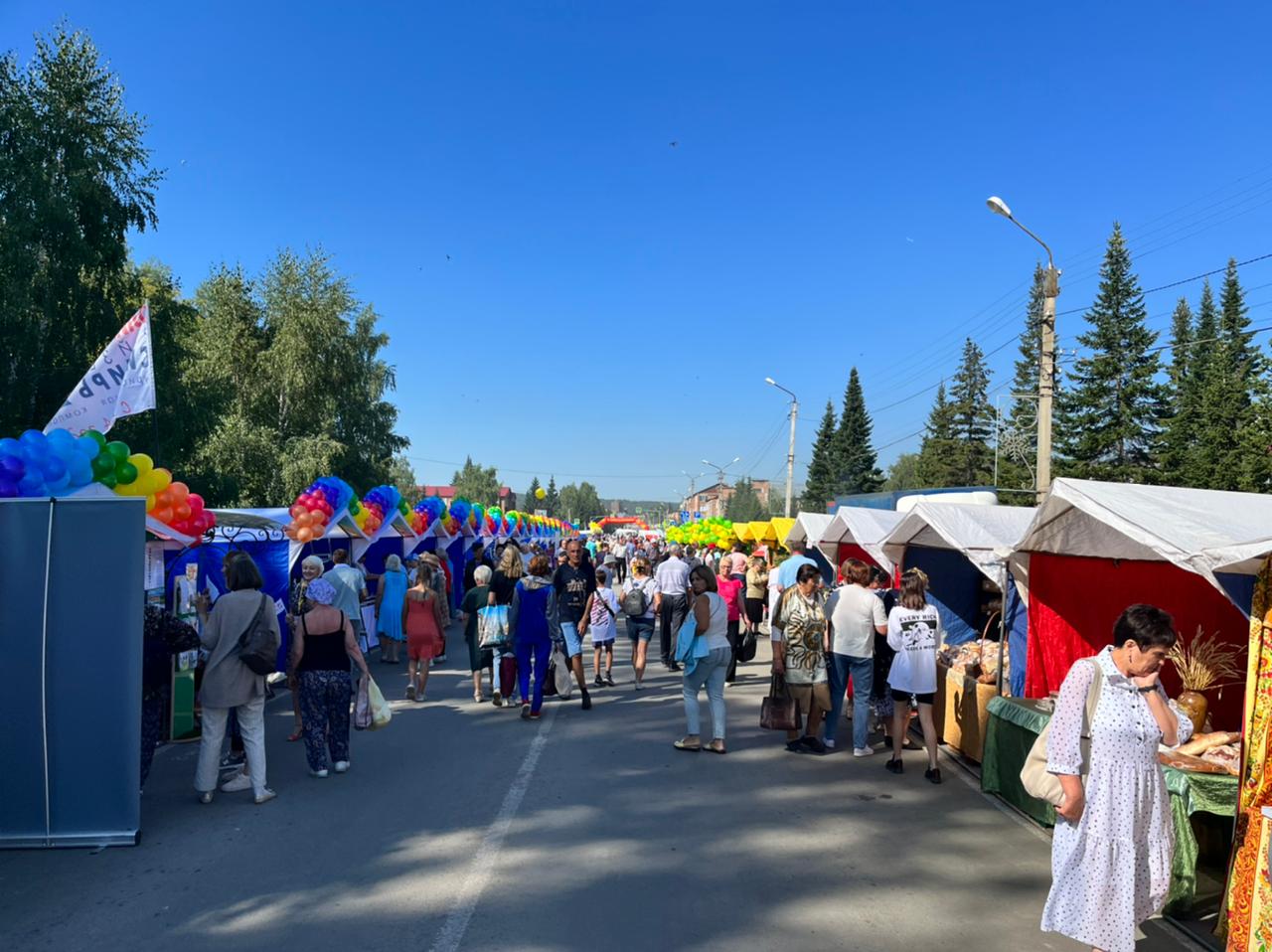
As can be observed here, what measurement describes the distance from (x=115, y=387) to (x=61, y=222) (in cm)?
1343

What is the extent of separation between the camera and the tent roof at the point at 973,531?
9227 millimetres

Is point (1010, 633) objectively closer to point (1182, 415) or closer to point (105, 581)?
point (105, 581)

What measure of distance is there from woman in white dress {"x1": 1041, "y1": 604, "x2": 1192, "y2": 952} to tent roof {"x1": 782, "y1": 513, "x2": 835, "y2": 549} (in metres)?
13.5

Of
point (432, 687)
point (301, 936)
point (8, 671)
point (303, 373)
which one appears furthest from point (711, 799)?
point (303, 373)

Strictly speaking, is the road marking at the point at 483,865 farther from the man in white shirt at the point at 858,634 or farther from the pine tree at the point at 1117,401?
the pine tree at the point at 1117,401

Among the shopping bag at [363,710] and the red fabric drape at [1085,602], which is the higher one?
the red fabric drape at [1085,602]

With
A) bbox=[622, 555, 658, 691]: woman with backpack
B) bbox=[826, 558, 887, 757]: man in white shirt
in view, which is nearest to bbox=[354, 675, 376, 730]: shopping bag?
bbox=[622, 555, 658, 691]: woman with backpack

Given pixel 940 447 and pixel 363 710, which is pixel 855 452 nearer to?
pixel 940 447

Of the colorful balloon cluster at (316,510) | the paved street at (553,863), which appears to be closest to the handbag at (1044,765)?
the paved street at (553,863)

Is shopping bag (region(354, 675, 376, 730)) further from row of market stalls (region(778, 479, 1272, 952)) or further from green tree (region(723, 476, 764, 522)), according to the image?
green tree (region(723, 476, 764, 522))

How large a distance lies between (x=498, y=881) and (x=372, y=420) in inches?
1236

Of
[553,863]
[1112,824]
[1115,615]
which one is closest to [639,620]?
[1115,615]

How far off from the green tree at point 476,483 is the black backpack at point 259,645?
117200mm

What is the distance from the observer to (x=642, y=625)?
11602mm
